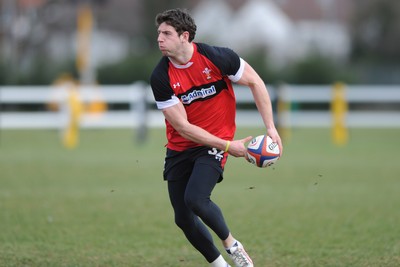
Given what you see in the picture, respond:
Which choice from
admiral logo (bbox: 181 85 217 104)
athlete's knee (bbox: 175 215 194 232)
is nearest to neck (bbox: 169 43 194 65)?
admiral logo (bbox: 181 85 217 104)

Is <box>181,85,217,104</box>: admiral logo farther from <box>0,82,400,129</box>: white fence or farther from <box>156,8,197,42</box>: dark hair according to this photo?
<box>0,82,400,129</box>: white fence

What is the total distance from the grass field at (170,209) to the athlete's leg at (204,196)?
0.75 metres

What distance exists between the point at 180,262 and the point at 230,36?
51.4 meters

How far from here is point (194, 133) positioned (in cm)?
654

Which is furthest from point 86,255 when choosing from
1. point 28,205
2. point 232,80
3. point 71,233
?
point 28,205

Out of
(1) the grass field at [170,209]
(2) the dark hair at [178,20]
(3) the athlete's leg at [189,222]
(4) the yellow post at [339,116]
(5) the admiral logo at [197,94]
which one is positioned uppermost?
(2) the dark hair at [178,20]

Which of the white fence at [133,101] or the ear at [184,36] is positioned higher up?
the ear at [184,36]

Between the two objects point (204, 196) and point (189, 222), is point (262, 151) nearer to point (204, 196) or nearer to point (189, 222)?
point (204, 196)

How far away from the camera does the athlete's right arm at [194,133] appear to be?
645cm

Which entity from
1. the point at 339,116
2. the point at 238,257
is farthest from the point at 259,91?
the point at 339,116

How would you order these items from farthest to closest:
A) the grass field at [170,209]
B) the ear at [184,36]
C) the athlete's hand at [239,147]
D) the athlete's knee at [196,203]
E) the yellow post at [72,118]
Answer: the yellow post at [72,118]
the grass field at [170,209]
the ear at [184,36]
the athlete's knee at [196,203]
the athlete's hand at [239,147]

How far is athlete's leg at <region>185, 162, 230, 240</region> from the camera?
655cm

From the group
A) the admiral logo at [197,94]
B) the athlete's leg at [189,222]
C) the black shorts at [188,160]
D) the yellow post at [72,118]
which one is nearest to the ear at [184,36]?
the admiral logo at [197,94]

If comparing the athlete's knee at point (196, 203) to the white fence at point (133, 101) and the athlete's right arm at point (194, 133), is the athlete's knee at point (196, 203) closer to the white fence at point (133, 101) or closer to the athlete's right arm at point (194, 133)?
the athlete's right arm at point (194, 133)
